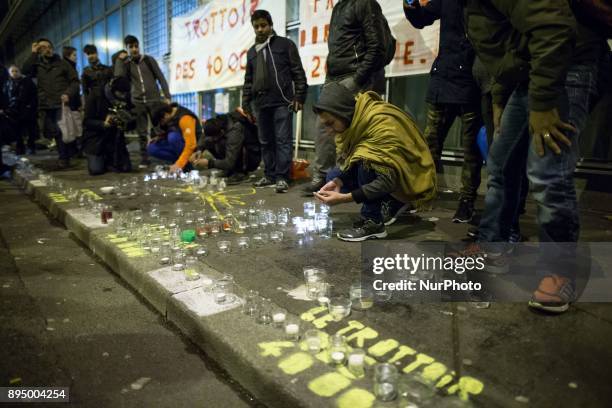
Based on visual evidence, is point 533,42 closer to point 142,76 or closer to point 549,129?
point 549,129

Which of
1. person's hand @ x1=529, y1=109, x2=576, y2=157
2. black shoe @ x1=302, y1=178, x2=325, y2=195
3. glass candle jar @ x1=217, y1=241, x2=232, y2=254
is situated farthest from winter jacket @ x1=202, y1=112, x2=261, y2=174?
person's hand @ x1=529, y1=109, x2=576, y2=157

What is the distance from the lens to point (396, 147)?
311 centimetres

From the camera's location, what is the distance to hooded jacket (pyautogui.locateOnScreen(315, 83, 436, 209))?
3.07m

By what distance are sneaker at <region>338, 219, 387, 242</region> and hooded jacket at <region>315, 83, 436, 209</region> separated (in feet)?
0.91

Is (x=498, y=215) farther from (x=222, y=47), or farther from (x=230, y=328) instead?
(x=222, y=47)

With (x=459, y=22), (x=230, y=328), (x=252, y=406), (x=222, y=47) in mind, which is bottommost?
(x=252, y=406)

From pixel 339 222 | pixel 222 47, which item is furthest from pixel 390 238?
pixel 222 47

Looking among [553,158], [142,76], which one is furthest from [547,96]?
[142,76]

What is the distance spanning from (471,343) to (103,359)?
5.22 feet

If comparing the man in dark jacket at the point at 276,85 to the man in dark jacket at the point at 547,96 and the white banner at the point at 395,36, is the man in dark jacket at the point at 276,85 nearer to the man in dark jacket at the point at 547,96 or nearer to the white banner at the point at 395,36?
the white banner at the point at 395,36

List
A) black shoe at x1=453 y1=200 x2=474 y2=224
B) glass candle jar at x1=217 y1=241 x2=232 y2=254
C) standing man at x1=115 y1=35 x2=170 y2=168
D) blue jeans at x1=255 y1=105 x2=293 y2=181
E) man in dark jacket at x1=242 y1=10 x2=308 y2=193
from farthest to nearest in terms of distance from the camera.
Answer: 1. standing man at x1=115 y1=35 x2=170 y2=168
2. blue jeans at x1=255 y1=105 x2=293 y2=181
3. man in dark jacket at x1=242 y1=10 x2=308 y2=193
4. black shoe at x1=453 y1=200 x2=474 y2=224
5. glass candle jar at x1=217 y1=241 x2=232 y2=254

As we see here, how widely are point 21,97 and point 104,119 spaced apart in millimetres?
4065

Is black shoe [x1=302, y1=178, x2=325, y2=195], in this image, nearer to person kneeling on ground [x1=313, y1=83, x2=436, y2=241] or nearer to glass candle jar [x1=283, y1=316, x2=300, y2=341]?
person kneeling on ground [x1=313, y1=83, x2=436, y2=241]

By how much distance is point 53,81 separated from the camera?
25.3 feet
